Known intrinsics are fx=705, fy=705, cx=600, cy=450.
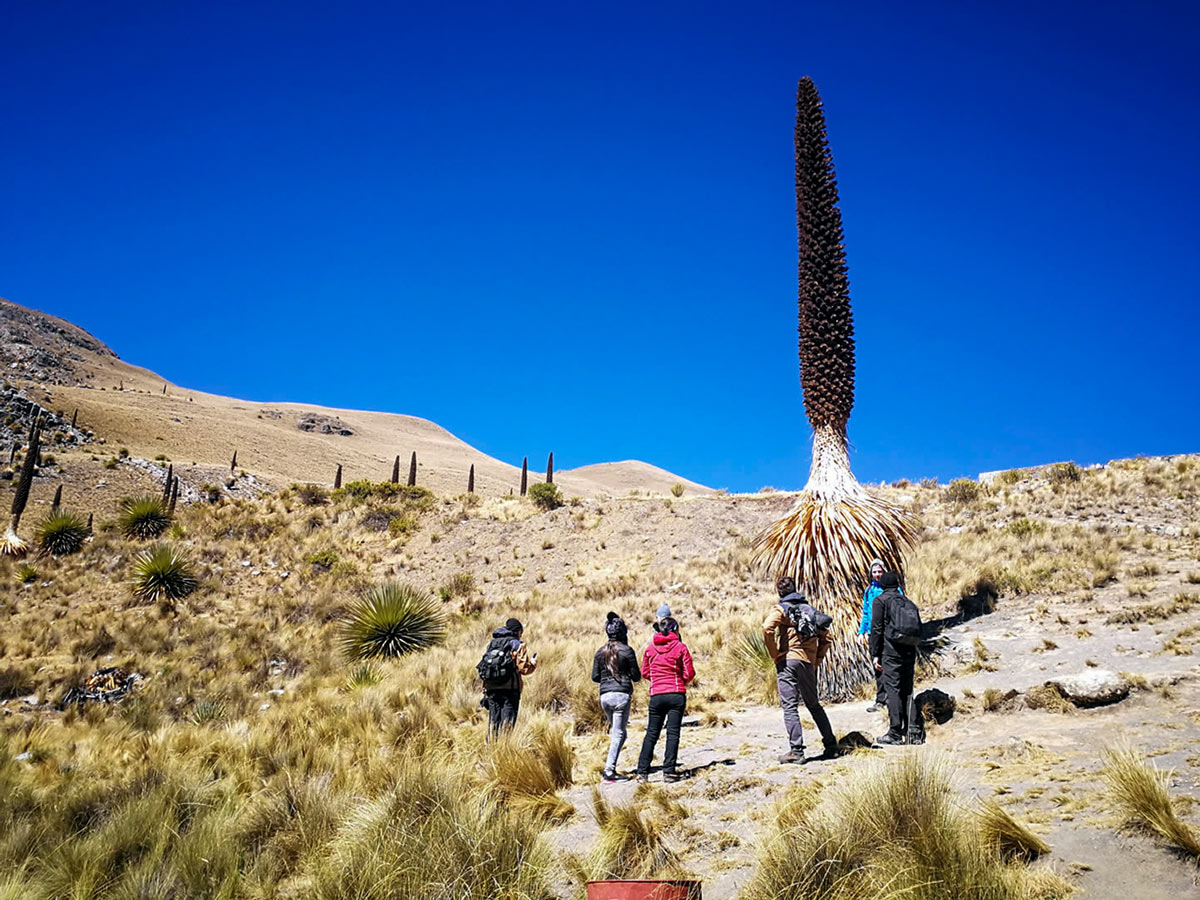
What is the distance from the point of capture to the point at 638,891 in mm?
3615

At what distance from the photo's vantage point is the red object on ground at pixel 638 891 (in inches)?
142

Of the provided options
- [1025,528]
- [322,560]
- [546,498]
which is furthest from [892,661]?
[546,498]

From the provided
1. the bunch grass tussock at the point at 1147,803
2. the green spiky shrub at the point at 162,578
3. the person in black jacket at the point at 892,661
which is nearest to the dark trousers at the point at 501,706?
the person in black jacket at the point at 892,661

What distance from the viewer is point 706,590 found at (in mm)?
22938

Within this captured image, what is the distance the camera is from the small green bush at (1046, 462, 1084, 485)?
24.7m

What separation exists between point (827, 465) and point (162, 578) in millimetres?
24923

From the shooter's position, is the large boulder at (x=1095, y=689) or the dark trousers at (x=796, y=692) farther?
the large boulder at (x=1095, y=689)

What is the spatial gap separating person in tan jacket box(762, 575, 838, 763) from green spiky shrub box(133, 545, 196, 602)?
25.3 meters

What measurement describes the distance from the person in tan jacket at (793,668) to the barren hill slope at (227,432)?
33926 millimetres

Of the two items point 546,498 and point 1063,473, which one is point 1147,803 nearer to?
point 1063,473

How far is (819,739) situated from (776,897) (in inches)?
200

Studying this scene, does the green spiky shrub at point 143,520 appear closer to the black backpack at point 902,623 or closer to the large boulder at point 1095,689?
the black backpack at point 902,623

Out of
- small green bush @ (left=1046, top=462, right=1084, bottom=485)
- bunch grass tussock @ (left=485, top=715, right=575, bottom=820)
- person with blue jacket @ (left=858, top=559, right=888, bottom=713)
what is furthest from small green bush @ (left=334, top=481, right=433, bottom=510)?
bunch grass tussock @ (left=485, top=715, right=575, bottom=820)

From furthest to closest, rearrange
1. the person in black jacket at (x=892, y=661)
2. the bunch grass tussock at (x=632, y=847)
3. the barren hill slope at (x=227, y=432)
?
the barren hill slope at (x=227, y=432) → the person in black jacket at (x=892, y=661) → the bunch grass tussock at (x=632, y=847)
